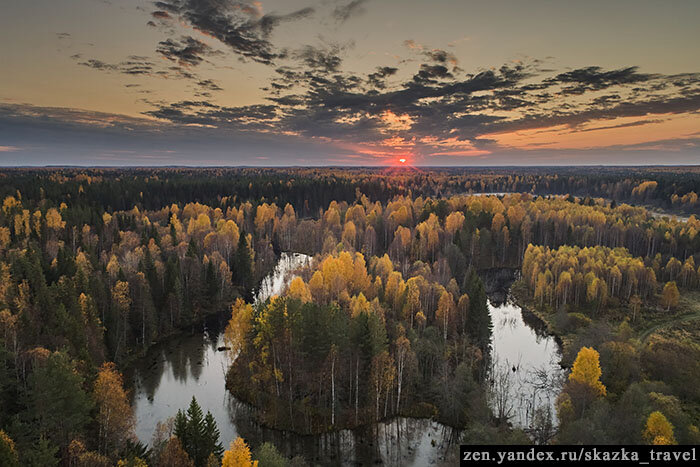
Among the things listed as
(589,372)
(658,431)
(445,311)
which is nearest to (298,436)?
(445,311)

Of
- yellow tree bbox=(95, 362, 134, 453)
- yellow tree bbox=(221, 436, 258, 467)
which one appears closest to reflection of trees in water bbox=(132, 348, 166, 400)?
yellow tree bbox=(95, 362, 134, 453)

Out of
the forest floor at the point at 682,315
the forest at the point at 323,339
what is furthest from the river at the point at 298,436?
the forest floor at the point at 682,315

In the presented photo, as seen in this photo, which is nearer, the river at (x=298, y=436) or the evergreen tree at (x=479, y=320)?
the river at (x=298, y=436)

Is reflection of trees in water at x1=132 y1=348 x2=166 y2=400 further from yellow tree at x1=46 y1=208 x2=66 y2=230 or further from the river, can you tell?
yellow tree at x1=46 y1=208 x2=66 y2=230

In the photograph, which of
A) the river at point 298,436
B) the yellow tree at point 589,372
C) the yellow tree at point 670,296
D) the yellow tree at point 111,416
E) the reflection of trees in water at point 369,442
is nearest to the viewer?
the yellow tree at point 111,416

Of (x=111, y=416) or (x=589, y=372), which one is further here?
(x=589, y=372)

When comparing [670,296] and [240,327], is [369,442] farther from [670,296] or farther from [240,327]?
[670,296]

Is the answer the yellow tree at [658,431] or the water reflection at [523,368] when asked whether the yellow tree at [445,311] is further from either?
the yellow tree at [658,431]
